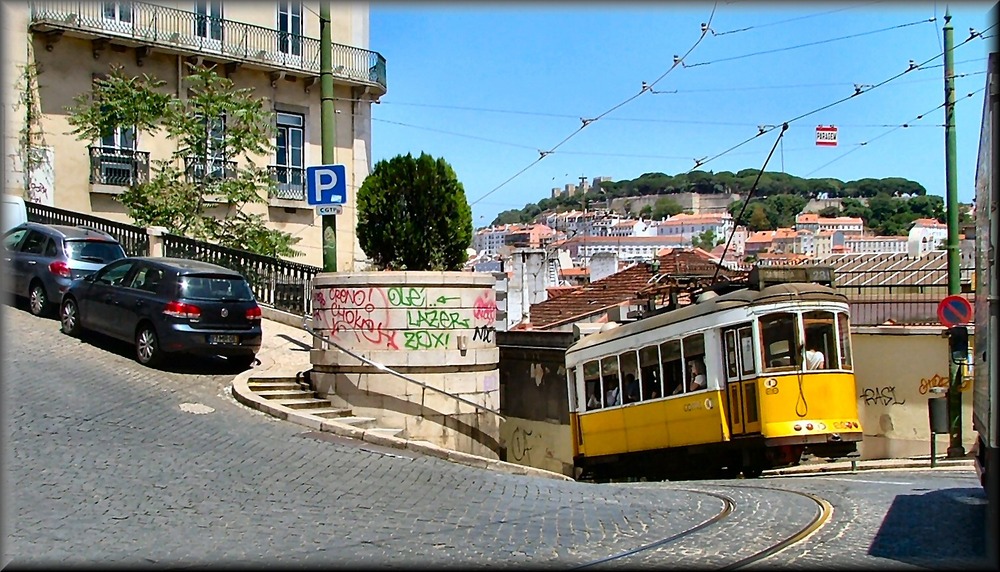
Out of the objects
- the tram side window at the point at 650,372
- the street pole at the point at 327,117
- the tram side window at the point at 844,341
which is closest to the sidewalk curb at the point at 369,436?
the tram side window at the point at 650,372

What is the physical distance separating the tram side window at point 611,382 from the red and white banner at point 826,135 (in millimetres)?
6158

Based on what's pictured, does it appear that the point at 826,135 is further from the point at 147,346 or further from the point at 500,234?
the point at 500,234

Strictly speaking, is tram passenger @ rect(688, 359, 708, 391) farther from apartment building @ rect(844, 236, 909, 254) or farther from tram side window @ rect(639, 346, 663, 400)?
apartment building @ rect(844, 236, 909, 254)

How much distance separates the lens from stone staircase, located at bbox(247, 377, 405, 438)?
15.8 m

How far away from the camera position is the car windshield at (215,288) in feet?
55.1

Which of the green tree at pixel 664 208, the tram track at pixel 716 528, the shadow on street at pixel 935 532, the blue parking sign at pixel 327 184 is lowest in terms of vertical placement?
the shadow on street at pixel 935 532

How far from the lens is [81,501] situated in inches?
381

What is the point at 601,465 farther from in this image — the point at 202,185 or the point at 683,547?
the point at 202,185

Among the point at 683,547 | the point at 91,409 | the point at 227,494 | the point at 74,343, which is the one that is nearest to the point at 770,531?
the point at 683,547

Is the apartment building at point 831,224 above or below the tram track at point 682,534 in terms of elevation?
above

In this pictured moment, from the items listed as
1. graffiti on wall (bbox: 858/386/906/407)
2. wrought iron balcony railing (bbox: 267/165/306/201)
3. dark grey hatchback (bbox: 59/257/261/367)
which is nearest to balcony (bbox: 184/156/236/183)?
wrought iron balcony railing (bbox: 267/165/306/201)

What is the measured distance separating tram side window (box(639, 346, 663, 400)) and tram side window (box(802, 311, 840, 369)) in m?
2.36

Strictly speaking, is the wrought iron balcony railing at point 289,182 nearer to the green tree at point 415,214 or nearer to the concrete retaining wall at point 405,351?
the green tree at point 415,214

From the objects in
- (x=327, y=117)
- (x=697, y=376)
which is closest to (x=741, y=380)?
(x=697, y=376)
